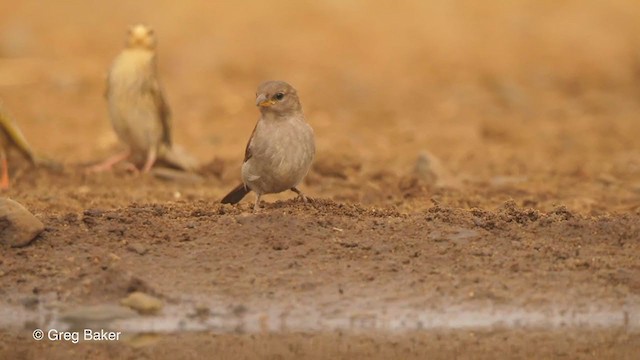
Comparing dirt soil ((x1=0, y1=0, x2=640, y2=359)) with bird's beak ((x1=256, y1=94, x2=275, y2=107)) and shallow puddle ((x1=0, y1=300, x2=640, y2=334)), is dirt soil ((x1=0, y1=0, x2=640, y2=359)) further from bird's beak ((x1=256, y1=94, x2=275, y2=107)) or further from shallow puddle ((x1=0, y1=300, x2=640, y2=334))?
bird's beak ((x1=256, y1=94, x2=275, y2=107))

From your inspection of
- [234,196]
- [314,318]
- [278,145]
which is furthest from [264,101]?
[314,318]

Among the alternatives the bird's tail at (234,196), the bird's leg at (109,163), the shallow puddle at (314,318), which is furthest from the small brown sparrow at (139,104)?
the shallow puddle at (314,318)

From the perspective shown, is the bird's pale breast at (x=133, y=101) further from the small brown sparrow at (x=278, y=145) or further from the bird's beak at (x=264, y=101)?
the bird's beak at (x=264, y=101)

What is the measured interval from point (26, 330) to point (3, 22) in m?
9.78

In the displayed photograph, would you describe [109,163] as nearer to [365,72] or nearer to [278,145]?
[278,145]

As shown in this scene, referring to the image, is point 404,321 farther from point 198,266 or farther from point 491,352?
point 198,266

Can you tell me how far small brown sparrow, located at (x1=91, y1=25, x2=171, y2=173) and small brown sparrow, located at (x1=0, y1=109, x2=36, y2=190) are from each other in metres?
0.70

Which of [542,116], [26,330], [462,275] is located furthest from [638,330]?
[542,116]

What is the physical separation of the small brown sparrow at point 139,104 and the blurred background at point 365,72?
0.75m

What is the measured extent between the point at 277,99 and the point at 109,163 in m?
3.75

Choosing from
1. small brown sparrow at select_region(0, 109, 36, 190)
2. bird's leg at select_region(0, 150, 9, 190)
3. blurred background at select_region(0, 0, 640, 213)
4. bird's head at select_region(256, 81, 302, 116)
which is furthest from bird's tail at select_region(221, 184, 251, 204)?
blurred background at select_region(0, 0, 640, 213)

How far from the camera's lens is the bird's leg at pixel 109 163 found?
12070 millimetres

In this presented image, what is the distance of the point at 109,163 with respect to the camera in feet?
40.3

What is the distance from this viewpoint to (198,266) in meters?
8.28
